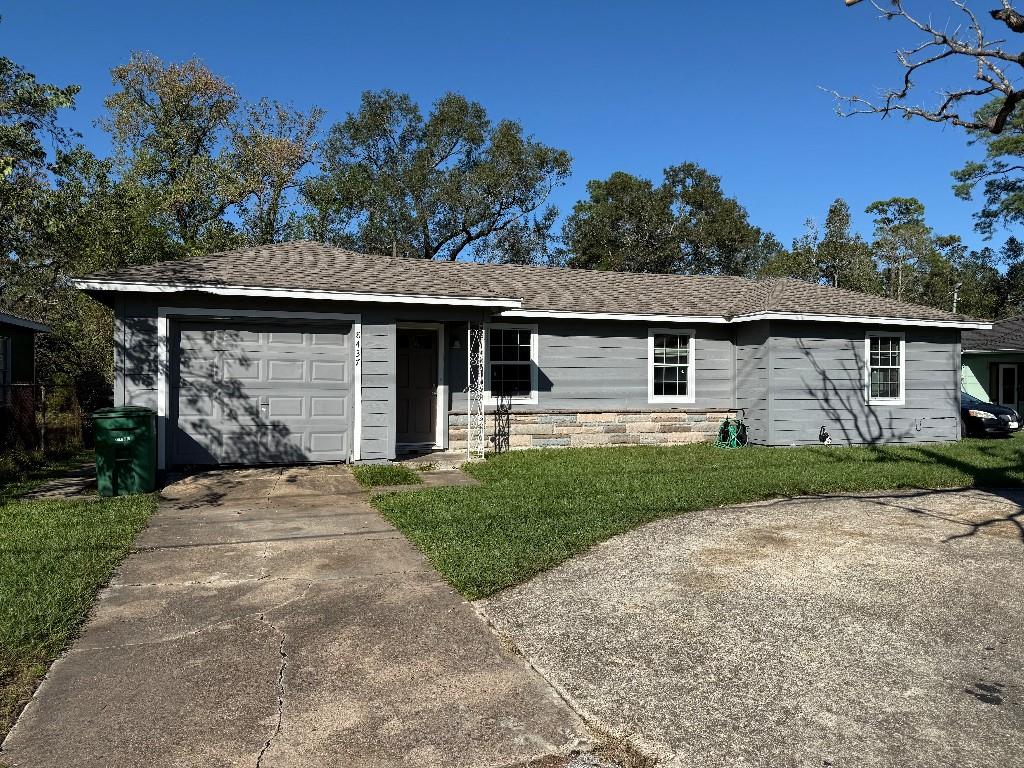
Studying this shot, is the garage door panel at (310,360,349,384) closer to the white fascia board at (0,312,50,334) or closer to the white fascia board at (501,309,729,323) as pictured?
the white fascia board at (501,309,729,323)

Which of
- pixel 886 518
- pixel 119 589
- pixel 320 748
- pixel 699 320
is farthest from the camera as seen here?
pixel 699 320

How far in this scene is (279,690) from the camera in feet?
11.7

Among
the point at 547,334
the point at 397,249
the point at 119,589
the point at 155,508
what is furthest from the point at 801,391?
the point at 397,249

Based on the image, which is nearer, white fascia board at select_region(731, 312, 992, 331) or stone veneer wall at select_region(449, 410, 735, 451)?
stone veneer wall at select_region(449, 410, 735, 451)

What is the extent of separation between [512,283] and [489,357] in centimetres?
230

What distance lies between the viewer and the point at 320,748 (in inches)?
119

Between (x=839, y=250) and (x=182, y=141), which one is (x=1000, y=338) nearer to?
(x=839, y=250)

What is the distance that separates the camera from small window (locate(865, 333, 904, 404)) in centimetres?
1566

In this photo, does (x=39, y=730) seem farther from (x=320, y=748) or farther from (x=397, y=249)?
(x=397, y=249)

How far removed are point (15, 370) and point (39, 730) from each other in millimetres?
17426

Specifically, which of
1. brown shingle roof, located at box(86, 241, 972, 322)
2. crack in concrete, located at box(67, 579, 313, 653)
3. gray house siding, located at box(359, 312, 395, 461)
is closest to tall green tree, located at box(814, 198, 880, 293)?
brown shingle roof, located at box(86, 241, 972, 322)

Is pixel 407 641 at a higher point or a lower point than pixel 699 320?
lower

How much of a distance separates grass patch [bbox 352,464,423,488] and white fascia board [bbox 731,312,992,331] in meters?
8.18

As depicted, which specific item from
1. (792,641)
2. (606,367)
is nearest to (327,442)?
(606,367)
